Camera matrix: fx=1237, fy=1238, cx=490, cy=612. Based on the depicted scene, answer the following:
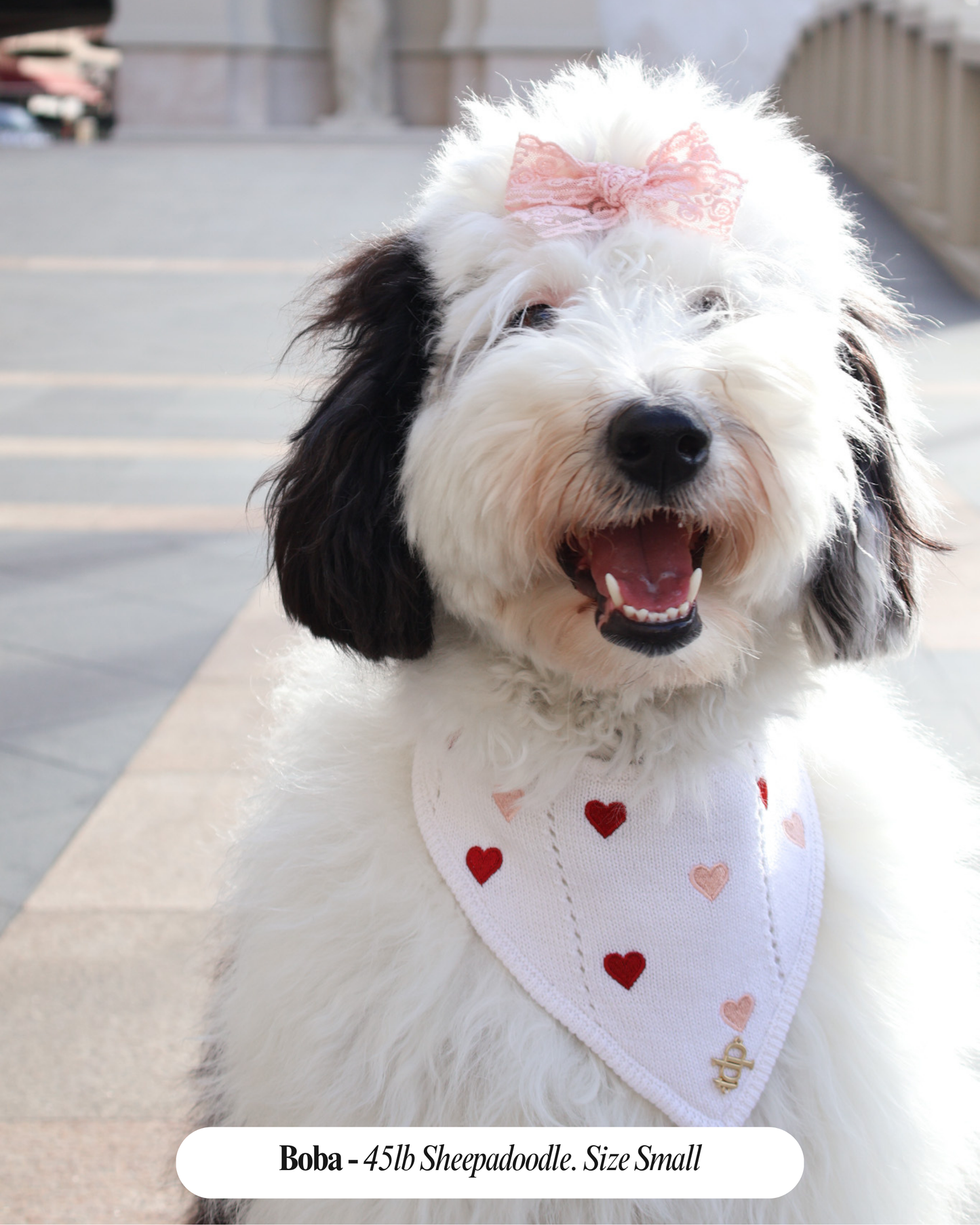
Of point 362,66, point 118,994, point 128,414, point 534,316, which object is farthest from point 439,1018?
point 362,66

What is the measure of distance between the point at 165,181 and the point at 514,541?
479 inches

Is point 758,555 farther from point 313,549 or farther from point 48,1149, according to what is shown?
point 48,1149

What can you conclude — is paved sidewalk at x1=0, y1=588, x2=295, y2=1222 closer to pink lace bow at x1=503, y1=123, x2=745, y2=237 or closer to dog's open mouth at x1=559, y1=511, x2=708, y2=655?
dog's open mouth at x1=559, y1=511, x2=708, y2=655

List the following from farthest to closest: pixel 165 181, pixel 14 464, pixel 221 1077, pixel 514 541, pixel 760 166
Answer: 1. pixel 165 181
2. pixel 14 464
3. pixel 221 1077
4. pixel 760 166
5. pixel 514 541

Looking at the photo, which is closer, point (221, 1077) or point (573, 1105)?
point (573, 1105)

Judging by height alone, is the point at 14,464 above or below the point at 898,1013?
below

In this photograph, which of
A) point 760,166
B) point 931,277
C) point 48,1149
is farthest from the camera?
point 931,277

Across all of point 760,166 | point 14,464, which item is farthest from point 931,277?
point 760,166

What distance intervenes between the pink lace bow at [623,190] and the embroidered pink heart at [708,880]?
30.2 inches

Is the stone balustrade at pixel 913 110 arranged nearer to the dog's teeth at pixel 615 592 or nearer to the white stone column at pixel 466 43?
the white stone column at pixel 466 43

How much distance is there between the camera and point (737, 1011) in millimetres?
1519

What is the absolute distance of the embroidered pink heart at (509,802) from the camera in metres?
1.54

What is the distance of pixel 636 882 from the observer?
1.54 m

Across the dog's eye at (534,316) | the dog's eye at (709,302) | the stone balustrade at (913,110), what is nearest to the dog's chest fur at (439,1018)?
the dog's eye at (534,316)
